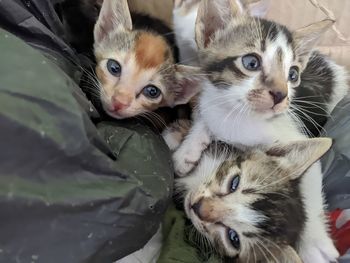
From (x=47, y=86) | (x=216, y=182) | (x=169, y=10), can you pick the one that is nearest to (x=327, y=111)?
(x=216, y=182)

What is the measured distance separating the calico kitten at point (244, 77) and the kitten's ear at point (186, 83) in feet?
0.07

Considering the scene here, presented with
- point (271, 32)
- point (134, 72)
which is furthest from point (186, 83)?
point (271, 32)

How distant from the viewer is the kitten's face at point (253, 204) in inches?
45.6

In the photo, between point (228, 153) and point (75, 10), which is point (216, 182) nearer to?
point (228, 153)

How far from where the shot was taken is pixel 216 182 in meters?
1.23

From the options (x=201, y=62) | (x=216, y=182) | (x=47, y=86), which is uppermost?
(x=47, y=86)

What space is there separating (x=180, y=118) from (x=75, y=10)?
0.43 metres

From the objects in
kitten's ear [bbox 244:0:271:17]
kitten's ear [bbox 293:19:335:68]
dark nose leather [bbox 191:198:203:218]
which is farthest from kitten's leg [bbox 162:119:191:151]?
kitten's ear [bbox 244:0:271:17]

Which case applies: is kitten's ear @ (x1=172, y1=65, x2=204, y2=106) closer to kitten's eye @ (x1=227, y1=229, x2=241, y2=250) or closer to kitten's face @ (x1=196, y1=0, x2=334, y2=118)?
kitten's face @ (x1=196, y1=0, x2=334, y2=118)

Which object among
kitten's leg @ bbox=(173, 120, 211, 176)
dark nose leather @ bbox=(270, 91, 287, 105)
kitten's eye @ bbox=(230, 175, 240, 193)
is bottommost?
kitten's leg @ bbox=(173, 120, 211, 176)

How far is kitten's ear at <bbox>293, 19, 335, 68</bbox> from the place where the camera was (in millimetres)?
1362

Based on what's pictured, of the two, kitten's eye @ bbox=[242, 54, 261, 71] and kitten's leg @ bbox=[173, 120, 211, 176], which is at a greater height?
kitten's eye @ bbox=[242, 54, 261, 71]

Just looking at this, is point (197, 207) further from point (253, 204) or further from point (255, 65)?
point (255, 65)

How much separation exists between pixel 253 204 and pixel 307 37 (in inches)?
18.7
